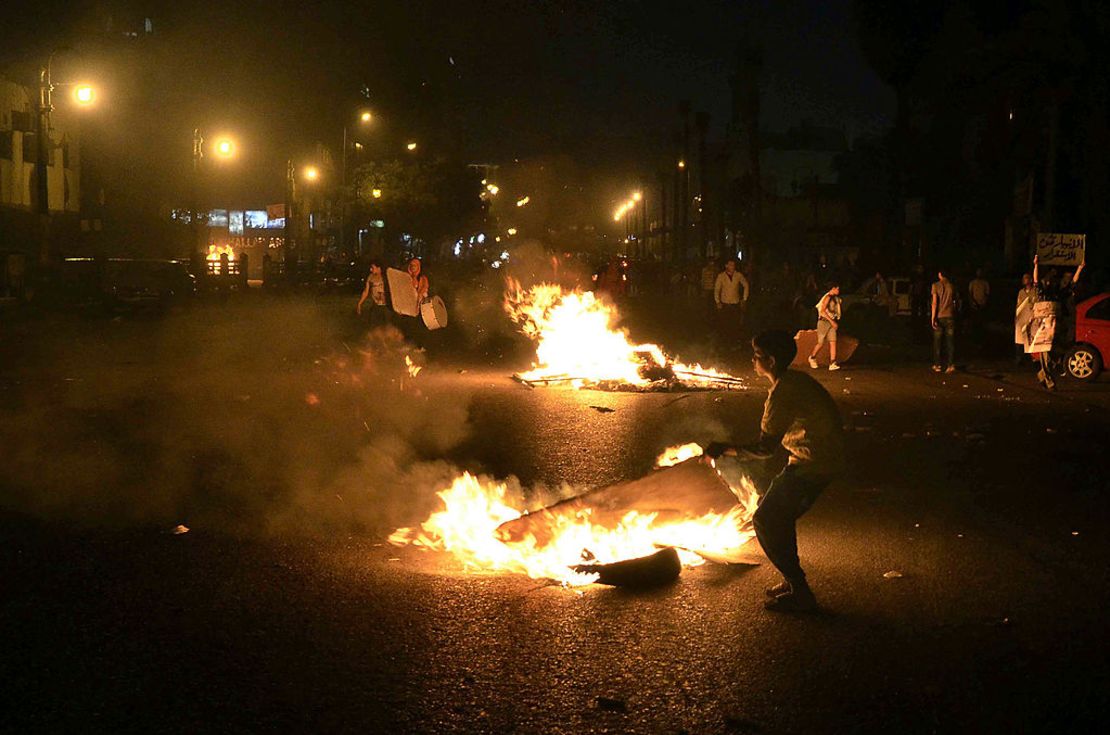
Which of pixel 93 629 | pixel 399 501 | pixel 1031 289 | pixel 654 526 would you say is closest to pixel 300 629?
pixel 93 629

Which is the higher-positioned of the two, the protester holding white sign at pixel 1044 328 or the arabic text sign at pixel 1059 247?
the arabic text sign at pixel 1059 247

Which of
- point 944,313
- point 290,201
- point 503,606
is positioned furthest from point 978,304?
point 290,201

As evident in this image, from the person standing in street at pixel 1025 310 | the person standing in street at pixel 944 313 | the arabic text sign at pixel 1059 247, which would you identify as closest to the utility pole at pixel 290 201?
the person standing in street at pixel 944 313

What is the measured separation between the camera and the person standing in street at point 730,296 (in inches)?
1003

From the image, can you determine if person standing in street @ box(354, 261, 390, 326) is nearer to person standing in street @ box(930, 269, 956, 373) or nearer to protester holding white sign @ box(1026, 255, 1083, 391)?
person standing in street @ box(930, 269, 956, 373)

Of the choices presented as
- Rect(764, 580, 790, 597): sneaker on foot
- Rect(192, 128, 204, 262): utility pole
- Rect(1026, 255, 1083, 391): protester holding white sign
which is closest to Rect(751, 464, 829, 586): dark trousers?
Rect(764, 580, 790, 597): sneaker on foot

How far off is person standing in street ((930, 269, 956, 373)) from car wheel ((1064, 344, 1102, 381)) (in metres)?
1.90

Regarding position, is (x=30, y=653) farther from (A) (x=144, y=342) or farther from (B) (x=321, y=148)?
(B) (x=321, y=148)

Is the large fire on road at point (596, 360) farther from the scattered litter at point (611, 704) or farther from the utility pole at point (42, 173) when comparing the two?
the utility pole at point (42, 173)

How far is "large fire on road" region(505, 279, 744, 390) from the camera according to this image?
58.5 ft

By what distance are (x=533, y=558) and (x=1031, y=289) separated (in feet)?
46.4

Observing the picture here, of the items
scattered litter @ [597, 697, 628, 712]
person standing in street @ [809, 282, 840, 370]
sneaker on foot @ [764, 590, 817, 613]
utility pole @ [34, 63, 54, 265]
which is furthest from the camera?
utility pole @ [34, 63, 54, 265]

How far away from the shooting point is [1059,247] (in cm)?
2088

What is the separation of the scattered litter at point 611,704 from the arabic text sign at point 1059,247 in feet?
59.9
